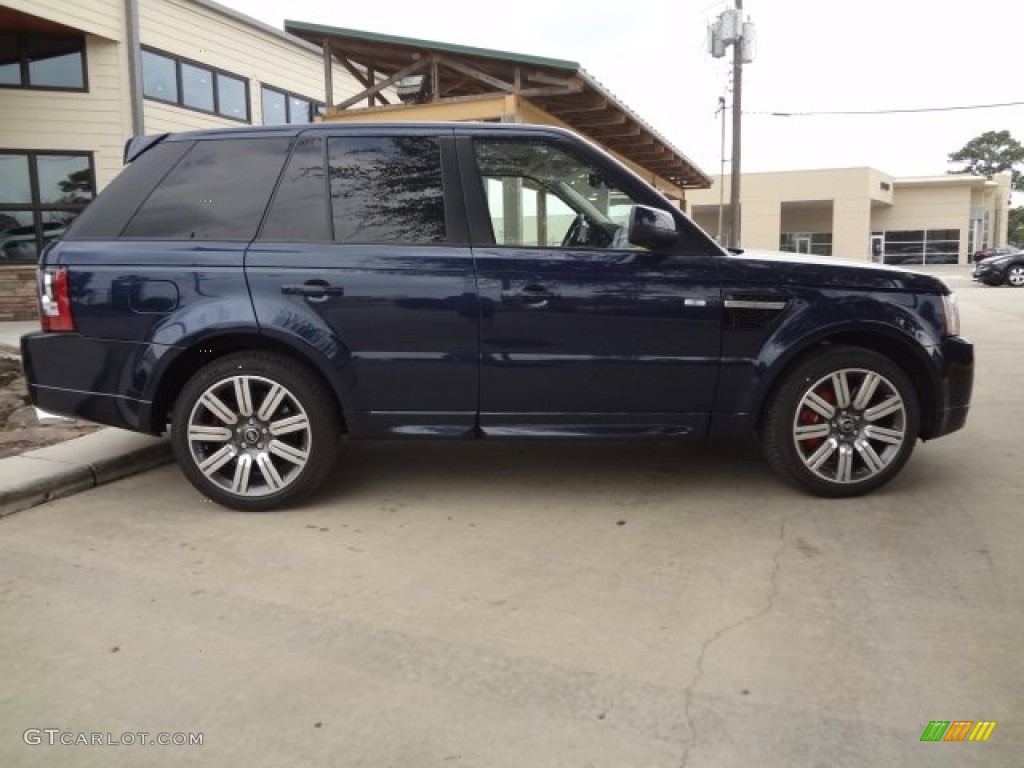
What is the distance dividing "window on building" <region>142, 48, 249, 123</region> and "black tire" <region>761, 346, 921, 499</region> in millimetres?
14317

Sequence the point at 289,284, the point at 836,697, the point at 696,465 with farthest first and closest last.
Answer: the point at 696,465 → the point at 289,284 → the point at 836,697

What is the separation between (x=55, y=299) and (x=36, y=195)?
39.2ft

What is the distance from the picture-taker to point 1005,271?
26.5 meters

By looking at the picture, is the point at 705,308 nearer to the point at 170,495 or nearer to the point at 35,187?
the point at 170,495

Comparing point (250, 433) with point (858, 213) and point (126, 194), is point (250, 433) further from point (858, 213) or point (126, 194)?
point (858, 213)

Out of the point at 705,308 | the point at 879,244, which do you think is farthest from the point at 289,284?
the point at 879,244

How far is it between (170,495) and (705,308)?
313 centimetres

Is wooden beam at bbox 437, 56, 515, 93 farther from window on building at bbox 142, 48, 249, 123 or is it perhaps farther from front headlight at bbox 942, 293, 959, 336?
front headlight at bbox 942, 293, 959, 336

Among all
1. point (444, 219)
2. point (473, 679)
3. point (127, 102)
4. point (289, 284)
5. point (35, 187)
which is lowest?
point (473, 679)

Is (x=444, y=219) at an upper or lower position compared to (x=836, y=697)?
upper

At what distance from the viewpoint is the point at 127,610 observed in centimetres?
321

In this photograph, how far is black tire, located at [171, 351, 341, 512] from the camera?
4207 mm

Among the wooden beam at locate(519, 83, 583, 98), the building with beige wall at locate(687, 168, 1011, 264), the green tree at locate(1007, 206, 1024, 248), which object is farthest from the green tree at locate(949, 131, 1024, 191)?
the wooden beam at locate(519, 83, 583, 98)

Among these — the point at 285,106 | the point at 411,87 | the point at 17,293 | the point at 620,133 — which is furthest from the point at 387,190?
the point at 285,106
